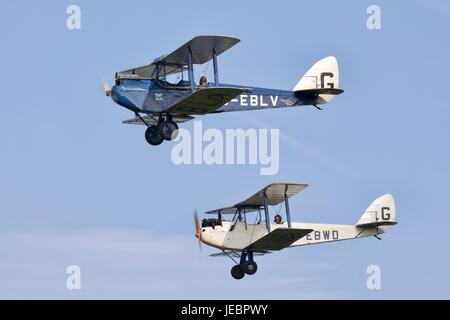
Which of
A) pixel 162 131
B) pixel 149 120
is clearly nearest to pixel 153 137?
pixel 162 131

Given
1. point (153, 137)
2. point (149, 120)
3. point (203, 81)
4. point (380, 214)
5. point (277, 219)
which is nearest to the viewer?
point (203, 81)

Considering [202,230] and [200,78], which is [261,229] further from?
[200,78]

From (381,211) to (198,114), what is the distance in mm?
8990

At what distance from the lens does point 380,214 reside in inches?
1761

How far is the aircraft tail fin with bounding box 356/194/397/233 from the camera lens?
44062mm

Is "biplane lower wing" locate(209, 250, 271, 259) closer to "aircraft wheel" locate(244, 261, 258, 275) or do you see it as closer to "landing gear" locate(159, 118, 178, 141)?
"aircraft wheel" locate(244, 261, 258, 275)

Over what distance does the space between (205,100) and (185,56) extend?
1825 millimetres

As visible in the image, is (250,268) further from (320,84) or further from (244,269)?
(320,84)

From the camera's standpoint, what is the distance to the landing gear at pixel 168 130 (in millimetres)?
38031

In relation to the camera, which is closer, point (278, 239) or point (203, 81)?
point (203, 81)

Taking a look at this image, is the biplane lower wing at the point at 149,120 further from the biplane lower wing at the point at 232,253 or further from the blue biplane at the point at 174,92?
the biplane lower wing at the point at 232,253

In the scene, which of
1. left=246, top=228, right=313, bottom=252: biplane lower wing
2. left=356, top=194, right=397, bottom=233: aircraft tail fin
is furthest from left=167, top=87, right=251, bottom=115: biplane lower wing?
left=356, top=194, right=397, bottom=233: aircraft tail fin
